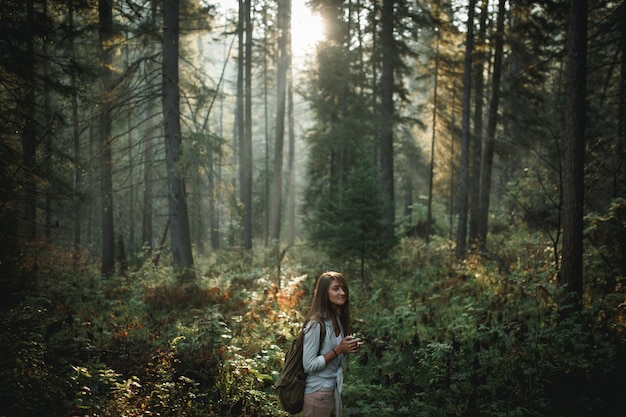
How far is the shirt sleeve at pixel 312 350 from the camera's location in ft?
12.0

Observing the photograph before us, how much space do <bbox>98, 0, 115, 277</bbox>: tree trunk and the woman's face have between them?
9582 mm

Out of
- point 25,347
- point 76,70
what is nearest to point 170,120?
point 76,70

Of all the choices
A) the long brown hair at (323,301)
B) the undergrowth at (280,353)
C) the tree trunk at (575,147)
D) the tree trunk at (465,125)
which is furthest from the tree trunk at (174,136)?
the tree trunk at (465,125)

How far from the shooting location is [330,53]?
18750 millimetres

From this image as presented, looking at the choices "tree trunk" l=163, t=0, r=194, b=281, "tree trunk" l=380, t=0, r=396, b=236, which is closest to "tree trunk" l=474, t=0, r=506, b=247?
"tree trunk" l=380, t=0, r=396, b=236

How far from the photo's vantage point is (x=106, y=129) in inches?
481

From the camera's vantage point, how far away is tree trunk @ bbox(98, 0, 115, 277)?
11.4m

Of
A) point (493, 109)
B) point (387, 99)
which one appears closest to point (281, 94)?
point (387, 99)

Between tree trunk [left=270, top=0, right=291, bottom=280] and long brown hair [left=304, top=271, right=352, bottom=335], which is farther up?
tree trunk [left=270, top=0, right=291, bottom=280]

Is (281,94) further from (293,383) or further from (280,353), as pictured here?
(293,383)

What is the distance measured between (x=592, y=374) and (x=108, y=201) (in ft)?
45.7

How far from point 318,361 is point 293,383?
1.21ft

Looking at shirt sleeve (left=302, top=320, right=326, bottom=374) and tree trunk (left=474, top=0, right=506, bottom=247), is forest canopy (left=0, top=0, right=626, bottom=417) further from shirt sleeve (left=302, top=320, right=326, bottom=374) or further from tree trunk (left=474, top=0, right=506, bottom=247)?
shirt sleeve (left=302, top=320, right=326, bottom=374)

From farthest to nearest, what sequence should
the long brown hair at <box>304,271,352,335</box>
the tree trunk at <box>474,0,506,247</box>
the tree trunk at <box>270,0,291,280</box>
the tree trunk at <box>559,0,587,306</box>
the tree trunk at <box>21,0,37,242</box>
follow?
the tree trunk at <box>270,0,291,280</box> → the tree trunk at <box>474,0,506,247</box> → the tree trunk at <box>559,0,587,306</box> → the tree trunk at <box>21,0,37,242</box> → the long brown hair at <box>304,271,352,335</box>
